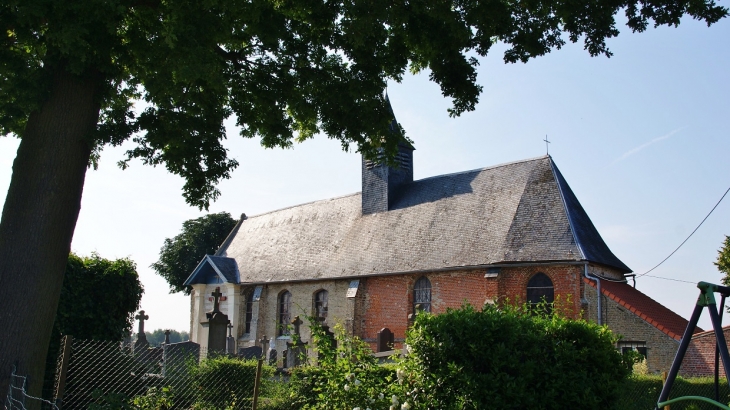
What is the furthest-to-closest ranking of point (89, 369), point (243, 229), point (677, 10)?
point (243, 229), point (89, 369), point (677, 10)

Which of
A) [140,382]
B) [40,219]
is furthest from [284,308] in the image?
[40,219]

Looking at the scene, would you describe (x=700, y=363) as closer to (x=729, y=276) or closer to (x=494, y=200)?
(x=494, y=200)

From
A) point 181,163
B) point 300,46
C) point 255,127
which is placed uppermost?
point 300,46

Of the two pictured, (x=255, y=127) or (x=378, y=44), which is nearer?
(x=378, y=44)

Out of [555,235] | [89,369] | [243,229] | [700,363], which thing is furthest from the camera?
[243,229]

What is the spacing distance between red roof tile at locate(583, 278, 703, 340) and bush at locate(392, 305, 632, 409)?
12.9 meters

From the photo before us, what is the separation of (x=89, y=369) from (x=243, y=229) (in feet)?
87.8

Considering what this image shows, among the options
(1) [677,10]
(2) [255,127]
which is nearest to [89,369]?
(2) [255,127]

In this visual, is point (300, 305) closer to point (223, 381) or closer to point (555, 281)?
point (555, 281)

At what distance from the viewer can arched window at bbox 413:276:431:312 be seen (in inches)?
900

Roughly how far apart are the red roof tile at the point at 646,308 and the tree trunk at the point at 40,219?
16241 mm

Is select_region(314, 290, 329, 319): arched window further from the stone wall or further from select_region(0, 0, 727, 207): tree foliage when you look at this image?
select_region(0, 0, 727, 207): tree foliage

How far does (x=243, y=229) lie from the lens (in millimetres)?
35281

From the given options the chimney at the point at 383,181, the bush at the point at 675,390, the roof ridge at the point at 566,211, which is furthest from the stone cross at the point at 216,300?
the roof ridge at the point at 566,211
